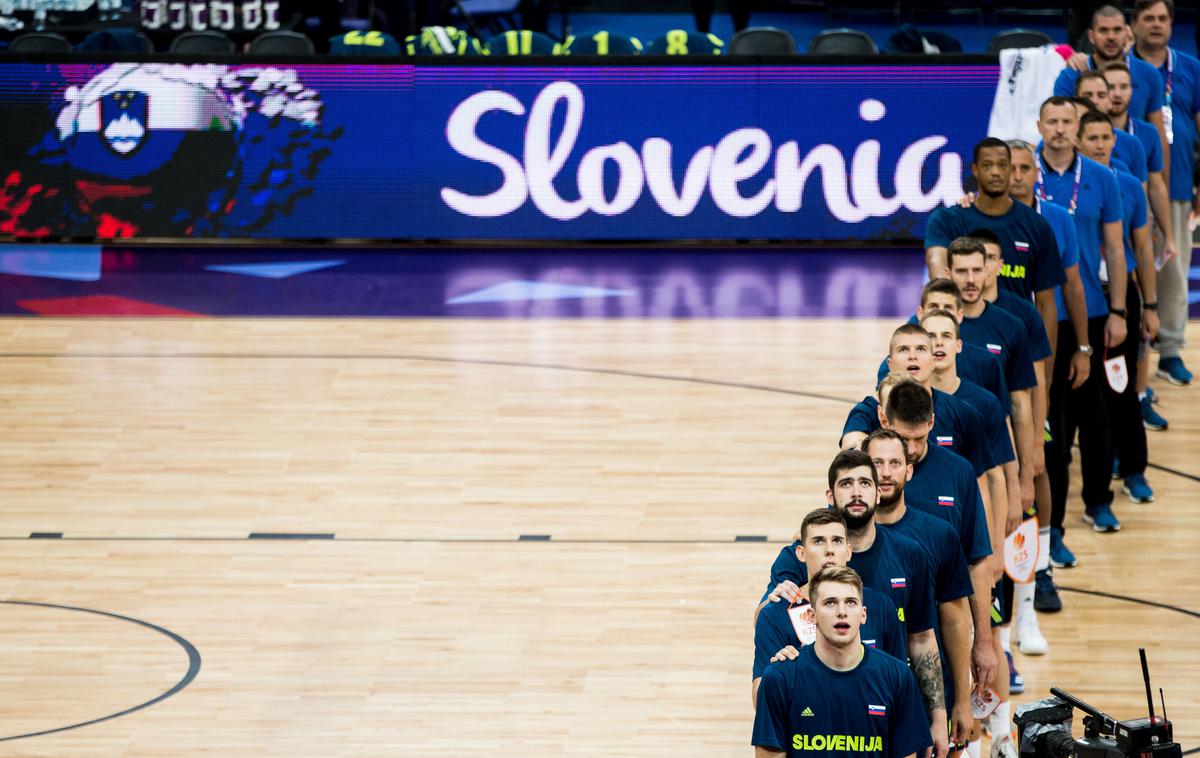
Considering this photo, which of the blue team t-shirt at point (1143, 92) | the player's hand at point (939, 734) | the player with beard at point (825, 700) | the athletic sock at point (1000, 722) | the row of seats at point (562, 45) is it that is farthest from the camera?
the row of seats at point (562, 45)

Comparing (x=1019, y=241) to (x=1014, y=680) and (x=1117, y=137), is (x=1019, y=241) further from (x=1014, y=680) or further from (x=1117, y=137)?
(x=1014, y=680)

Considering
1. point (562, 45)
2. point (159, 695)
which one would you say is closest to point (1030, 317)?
point (159, 695)

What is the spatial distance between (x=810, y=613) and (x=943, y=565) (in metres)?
0.82

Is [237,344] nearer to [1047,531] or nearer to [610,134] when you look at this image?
[610,134]

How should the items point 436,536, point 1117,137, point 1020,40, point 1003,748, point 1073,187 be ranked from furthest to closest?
point 1020,40 → point 1117,137 → point 436,536 → point 1073,187 → point 1003,748

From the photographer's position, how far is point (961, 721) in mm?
6406

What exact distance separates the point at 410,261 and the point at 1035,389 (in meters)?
8.39

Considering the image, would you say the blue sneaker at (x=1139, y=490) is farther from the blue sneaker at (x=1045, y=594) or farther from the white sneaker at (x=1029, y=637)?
the white sneaker at (x=1029, y=637)

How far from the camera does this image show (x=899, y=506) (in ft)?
20.7

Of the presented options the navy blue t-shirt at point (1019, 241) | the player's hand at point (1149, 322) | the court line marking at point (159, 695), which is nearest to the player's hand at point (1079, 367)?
the navy blue t-shirt at point (1019, 241)

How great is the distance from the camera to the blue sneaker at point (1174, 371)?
12305 millimetres

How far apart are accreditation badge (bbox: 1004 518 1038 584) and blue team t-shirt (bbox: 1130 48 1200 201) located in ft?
14.5

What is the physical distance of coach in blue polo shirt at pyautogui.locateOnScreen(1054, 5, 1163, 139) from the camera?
10828mm

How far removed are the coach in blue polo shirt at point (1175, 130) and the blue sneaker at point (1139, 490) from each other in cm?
189
